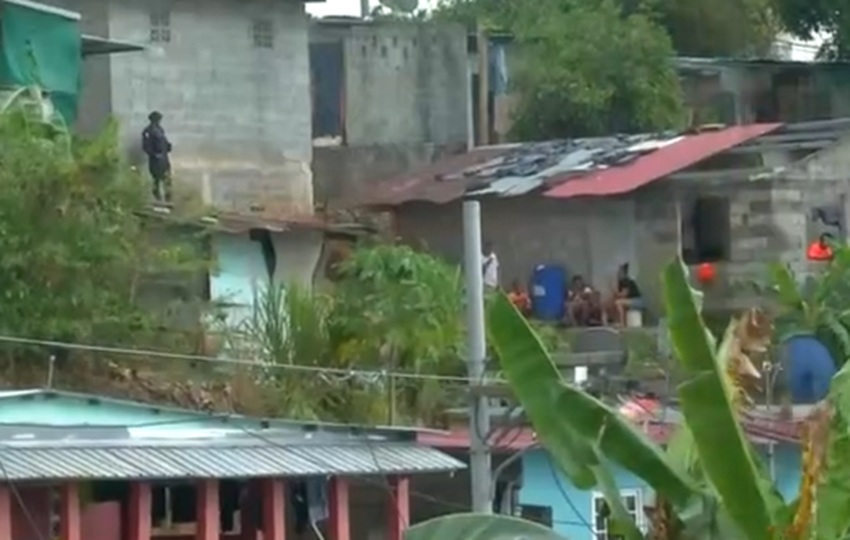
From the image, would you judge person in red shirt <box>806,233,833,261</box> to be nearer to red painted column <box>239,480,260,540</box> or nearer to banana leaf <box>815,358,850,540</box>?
red painted column <box>239,480,260,540</box>

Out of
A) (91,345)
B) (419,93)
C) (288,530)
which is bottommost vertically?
(288,530)

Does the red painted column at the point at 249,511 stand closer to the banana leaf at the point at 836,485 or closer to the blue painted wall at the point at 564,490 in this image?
the blue painted wall at the point at 564,490

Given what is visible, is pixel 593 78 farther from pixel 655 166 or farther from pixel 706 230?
pixel 655 166

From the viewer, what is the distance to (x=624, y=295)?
26172mm

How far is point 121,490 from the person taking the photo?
16.2 m

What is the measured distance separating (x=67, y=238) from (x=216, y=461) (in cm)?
371

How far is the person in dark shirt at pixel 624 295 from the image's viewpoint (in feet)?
84.3

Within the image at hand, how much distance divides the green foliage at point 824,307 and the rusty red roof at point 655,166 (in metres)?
3.28

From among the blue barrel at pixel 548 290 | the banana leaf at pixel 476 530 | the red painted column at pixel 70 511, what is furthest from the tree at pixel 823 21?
the banana leaf at pixel 476 530

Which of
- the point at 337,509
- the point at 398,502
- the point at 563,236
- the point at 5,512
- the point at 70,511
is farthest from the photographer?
the point at 563,236

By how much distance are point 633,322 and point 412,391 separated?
5197 mm

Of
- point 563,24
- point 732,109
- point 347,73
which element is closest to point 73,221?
point 347,73

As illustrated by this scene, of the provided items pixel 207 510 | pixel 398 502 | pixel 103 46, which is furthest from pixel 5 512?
pixel 103 46

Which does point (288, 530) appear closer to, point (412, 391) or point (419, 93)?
point (412, 391)
